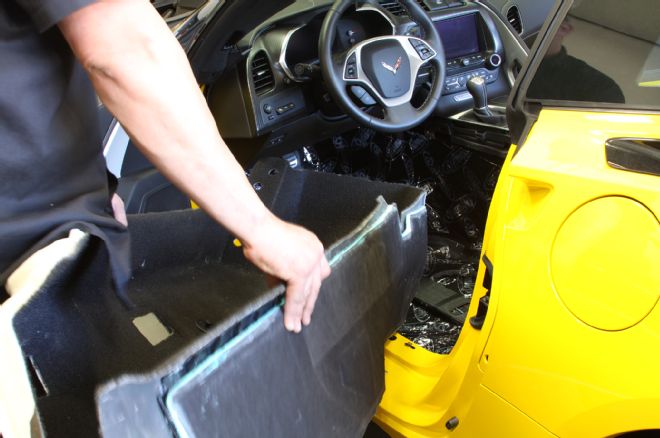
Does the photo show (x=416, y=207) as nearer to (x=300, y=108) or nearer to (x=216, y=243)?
(x=216, y=243)

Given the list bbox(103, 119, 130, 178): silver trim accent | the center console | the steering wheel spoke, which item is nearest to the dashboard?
the center console

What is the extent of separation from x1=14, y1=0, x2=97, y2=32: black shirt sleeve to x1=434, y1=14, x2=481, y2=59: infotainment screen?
6.09ft

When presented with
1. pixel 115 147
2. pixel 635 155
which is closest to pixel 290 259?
pixel 635 155

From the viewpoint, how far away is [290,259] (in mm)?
811

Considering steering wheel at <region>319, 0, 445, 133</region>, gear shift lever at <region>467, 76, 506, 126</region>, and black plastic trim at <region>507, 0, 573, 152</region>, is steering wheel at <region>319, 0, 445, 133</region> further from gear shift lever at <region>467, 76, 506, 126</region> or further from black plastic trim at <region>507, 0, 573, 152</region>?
black plastic trim at <region>507, 0, 573, 152</region>

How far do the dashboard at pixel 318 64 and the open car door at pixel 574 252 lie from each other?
0.97 metres

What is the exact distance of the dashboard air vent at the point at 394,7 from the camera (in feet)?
7.03

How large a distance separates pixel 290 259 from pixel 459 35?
1.86 m

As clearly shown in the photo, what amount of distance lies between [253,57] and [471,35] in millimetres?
997

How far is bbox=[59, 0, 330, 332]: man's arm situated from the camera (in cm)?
70

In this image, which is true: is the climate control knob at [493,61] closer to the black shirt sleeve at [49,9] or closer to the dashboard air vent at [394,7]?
the dashboard air vent at [394,7]

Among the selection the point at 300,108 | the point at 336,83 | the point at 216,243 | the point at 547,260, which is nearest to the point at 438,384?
the point at 547,260

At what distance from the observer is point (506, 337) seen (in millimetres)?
986

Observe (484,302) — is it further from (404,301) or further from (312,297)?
(312,297)
